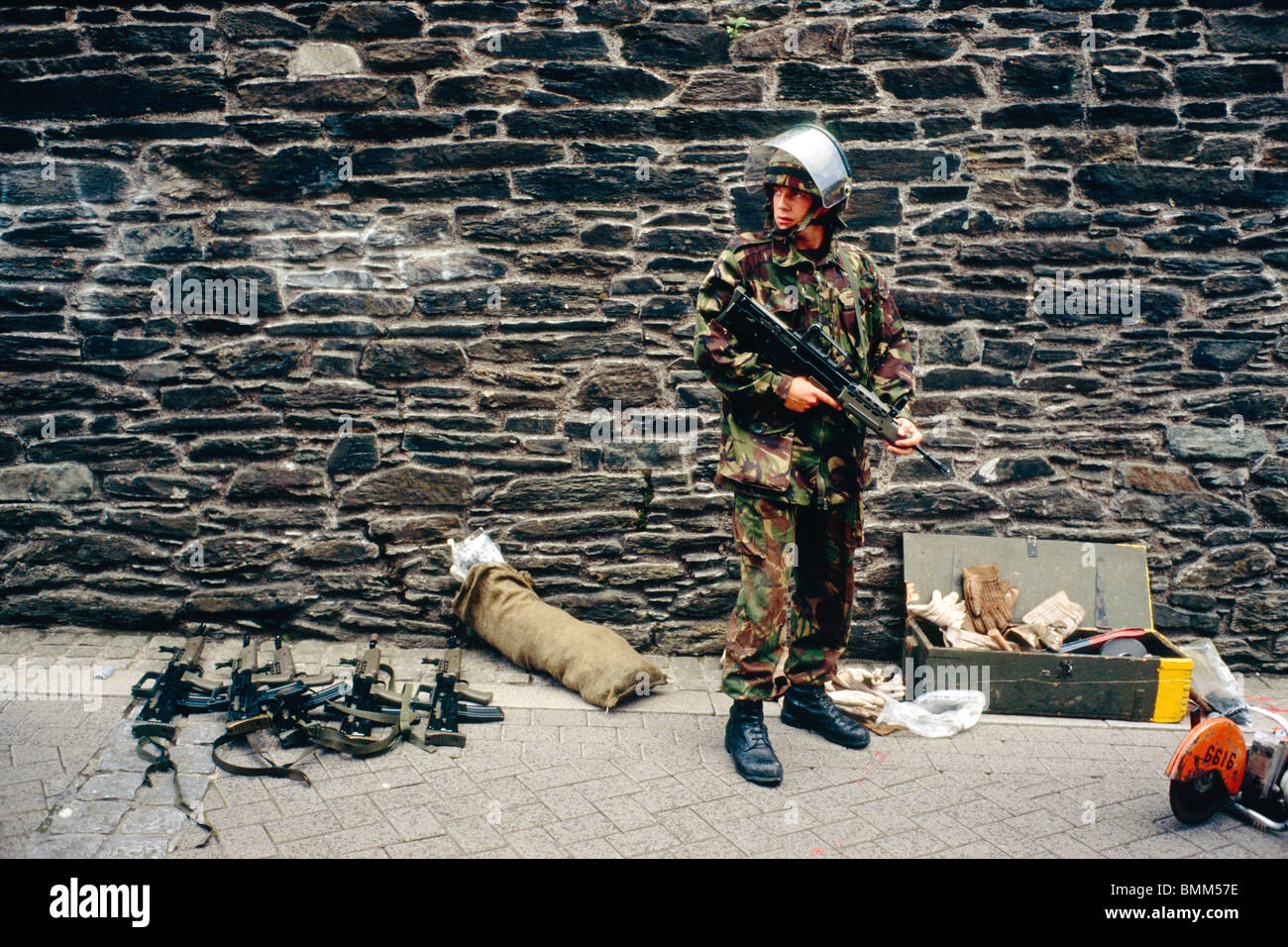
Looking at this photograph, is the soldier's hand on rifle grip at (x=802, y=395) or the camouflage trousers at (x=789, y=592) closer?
the soldier's hand on rifle grip at (x=802, y=395)

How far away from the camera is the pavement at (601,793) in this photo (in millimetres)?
3193

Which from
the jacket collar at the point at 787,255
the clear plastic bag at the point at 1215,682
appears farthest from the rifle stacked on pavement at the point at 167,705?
the clear plastic bag at the point at 1215,682

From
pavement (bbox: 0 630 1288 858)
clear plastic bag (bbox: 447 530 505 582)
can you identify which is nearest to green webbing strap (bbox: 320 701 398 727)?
pavement (bbox: 0 630 1288 858)

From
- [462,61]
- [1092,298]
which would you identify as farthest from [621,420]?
[1092,298]

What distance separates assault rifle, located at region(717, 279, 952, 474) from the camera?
374 centimetres

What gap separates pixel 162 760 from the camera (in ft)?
11.6

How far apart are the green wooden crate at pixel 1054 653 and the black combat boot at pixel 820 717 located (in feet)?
1.78

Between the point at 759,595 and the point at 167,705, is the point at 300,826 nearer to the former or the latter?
the point at 167,705

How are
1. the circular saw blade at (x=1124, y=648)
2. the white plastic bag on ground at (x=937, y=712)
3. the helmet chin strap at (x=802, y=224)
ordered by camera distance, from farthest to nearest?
the circular saw blade at (x=1124, y=648) < the white plastic bag on ground at (x=937, y=712) < the helmet chin strap at (x=802, y=224)

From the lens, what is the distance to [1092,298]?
4.90 m

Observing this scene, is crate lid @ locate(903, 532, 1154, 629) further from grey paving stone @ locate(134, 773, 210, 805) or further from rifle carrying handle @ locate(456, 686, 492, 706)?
grey paving stone @ locate(134, 773, 210, 805)

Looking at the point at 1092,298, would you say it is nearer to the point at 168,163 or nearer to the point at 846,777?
the point at 846,777

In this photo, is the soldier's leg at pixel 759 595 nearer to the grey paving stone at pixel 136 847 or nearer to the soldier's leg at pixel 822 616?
the soldier's leg at pixel 822 616

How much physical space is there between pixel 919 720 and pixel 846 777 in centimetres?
66
